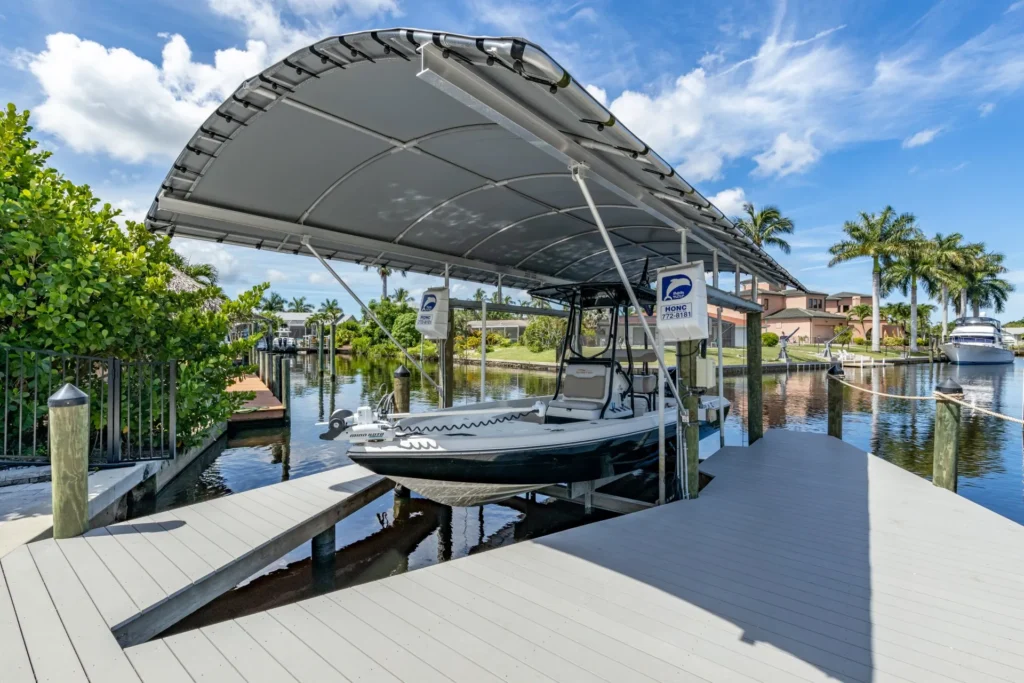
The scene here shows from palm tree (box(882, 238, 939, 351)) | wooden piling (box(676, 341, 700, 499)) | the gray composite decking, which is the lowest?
the gray composite decking

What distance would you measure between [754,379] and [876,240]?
42.3 metres

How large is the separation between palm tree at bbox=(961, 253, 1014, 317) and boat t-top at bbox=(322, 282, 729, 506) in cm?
5291

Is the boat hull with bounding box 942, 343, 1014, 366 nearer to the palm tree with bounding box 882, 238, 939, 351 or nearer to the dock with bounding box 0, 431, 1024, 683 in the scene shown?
the palm tree with bounding box 882, 238, 939, 351

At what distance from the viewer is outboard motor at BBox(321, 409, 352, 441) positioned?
15.4ft

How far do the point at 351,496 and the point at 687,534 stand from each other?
3358 millimetres

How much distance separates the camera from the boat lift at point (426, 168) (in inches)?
125

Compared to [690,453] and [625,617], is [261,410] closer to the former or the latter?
[690,453]

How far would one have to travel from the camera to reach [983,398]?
20.2 metres

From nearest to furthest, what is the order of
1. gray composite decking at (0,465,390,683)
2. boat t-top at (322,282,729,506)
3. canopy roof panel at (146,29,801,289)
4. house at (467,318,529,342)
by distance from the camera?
gray composite decking at (0,465,390,683)
canopy roof panel at (146,29,801,289)
boat t-top at (322,282,729,506)
house at (467,318,529,342)

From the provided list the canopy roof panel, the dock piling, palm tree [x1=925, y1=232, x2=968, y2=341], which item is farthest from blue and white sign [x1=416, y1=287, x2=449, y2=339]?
palm tree [x1=925, y1=232, x2=968, y2=341]

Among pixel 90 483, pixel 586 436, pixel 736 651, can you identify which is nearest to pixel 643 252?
pixel 586 436

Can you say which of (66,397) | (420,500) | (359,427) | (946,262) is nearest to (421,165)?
(359,427)

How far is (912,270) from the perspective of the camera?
42.6m

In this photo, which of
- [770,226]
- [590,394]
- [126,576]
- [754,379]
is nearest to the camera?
[126,576]
